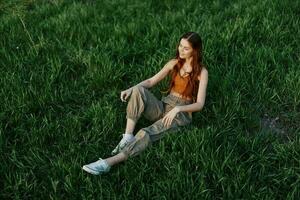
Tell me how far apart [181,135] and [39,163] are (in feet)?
4.26

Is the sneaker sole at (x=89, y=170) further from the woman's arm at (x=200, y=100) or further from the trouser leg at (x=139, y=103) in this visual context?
the woman's arm at (x=200, y=100)

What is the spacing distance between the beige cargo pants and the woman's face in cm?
43

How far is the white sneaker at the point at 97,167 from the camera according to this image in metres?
4.19

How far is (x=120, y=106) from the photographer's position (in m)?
5.14

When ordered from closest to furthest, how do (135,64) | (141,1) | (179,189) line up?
(179,189) → (135,64) → (141,1)

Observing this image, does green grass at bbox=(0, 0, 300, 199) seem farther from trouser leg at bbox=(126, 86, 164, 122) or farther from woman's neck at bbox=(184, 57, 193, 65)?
woman's neck at bbox=(184, 57, 193, 65)

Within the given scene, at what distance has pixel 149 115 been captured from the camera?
479cm

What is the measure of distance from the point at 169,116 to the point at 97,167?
0.83 metres

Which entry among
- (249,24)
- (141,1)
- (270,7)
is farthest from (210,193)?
(141,1)

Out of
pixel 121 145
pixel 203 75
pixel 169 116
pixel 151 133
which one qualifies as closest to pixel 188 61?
pixel 203 75

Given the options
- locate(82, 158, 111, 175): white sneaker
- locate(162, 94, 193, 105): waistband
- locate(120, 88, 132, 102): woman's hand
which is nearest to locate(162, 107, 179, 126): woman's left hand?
locate(162, 94, 193, 105): waistband

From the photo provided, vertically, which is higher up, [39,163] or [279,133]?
[39,163]

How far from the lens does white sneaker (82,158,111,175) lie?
13.7 feet

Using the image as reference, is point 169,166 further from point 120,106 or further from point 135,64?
point 135,64
